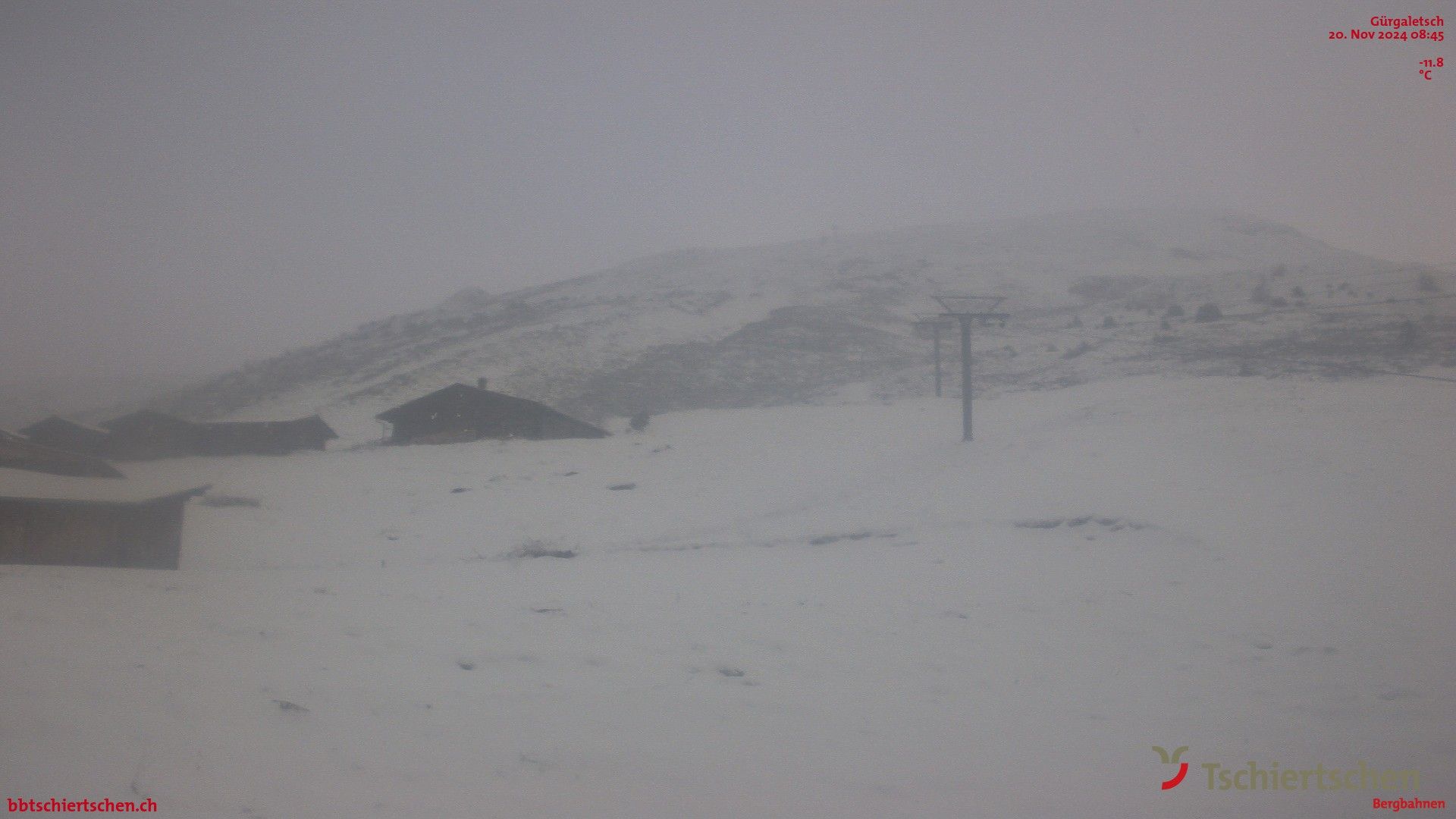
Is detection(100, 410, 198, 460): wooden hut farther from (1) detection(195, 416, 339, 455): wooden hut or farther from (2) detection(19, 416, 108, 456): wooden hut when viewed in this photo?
(1) detection(195, 416, 339, 455): wooden hut

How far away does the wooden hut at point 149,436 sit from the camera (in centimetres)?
1105

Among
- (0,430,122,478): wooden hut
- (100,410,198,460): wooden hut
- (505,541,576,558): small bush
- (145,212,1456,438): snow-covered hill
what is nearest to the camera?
(0,430,122,478): wooden hut

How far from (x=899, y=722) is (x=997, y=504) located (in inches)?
356

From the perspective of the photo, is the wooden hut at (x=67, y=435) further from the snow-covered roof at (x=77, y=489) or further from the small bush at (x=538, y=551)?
the small bush at (x=538, y=551)

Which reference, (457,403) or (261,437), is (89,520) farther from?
(457,403)

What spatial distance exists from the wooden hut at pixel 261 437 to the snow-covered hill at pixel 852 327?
903mm

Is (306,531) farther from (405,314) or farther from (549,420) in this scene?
(405,314)

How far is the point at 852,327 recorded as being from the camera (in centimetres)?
4238

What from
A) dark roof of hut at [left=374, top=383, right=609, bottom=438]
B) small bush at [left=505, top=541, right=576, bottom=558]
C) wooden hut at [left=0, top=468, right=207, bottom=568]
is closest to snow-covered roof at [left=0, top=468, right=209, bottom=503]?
wooden hut at [left=0, top=468, right=207, bottom=568]

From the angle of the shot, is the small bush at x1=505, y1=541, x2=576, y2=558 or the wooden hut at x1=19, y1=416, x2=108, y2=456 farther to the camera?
the small bush at x1=505, y1=541, x2=576, y2=558

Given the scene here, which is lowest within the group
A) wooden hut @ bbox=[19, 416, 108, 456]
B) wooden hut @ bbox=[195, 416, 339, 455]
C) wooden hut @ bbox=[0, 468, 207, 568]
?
wooden hut @ bbox=[0, 468, 207, 568]

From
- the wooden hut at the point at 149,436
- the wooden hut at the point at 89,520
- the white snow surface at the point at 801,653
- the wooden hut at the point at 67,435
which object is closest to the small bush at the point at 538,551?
the white snow surface at the point at 801,653

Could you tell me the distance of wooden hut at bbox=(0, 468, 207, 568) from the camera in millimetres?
8703

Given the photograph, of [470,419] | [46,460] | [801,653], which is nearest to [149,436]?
[46,460]
